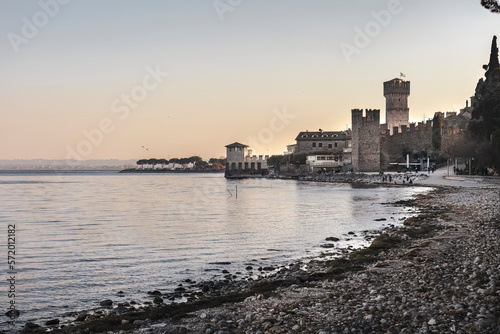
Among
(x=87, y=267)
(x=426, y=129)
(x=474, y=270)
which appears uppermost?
(x=426, y=129)

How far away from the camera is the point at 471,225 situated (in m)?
14.4

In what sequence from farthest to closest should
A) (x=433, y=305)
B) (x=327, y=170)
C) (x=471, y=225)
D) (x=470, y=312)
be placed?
1. (x=327, y=170)
2. (x=471, y=225)
3. (x=433, y=305)
4. (x=470, y=312)

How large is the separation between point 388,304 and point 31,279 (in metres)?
7.50

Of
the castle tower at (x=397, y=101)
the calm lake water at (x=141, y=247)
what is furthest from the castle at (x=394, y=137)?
the calm lake water at (x=141, y=247)

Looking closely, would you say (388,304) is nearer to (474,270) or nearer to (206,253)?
(474,270)

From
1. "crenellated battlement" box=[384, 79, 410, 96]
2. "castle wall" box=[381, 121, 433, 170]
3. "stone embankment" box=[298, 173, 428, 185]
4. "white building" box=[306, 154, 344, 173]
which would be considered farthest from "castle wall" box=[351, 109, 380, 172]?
"crenellated battlement" box=[384, 79, 410, 96]

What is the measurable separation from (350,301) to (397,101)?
77.7 m

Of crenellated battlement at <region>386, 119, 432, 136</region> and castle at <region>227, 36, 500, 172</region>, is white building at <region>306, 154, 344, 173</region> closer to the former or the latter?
castle at <region>227, 36, 500, 172</region>

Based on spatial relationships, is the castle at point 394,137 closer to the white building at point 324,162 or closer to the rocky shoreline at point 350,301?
the white building at point 324,162

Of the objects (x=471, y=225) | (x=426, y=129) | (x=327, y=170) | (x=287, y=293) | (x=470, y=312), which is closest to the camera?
(x=470, y=312)

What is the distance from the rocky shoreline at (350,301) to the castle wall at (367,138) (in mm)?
59417

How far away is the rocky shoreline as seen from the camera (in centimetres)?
555

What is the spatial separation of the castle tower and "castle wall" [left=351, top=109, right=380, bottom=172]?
39.2 feet

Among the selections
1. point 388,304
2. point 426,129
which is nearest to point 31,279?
point 388,304
